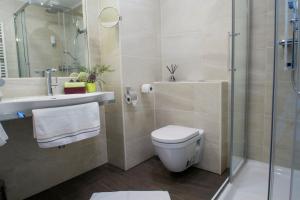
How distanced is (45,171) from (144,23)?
5.73 feet

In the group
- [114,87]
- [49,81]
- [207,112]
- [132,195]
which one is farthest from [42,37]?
[207,112]

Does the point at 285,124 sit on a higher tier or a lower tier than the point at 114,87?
lower

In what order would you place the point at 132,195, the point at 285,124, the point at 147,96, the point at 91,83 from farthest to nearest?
the point at 147,96, the point at 91,83, the point at 132,195, the point at 285,124

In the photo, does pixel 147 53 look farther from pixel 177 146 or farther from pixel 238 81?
pixel 177 146

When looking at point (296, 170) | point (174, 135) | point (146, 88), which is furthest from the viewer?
point (146, 88)

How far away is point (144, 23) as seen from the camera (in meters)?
2.21

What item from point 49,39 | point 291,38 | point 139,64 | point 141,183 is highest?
point 49,39

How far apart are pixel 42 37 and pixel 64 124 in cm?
94

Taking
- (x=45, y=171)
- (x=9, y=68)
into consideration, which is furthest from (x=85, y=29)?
(x=45, y=171)

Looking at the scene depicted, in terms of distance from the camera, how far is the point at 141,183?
5.91ft

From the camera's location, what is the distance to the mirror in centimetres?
193

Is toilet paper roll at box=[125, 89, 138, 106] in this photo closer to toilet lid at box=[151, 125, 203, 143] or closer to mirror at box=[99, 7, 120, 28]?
toilet lid at box=[151, 125, 203, 143]

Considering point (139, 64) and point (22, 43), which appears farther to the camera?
point (139, 64)

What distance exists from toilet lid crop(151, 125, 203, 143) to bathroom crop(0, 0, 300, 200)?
0.01 m
